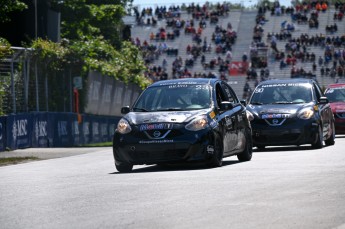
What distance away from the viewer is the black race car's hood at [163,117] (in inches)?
612

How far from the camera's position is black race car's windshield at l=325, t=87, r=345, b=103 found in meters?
29.3

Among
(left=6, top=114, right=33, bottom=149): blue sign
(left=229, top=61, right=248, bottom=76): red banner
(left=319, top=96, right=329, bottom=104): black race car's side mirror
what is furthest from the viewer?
(left=229, top=61, right=248, bottom=76): red banner

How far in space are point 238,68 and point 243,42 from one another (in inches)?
162

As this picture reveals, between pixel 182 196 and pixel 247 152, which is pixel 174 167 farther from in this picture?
pixel 182 196

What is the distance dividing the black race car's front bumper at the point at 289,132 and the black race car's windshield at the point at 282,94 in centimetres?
108

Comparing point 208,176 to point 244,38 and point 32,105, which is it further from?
point 244,38

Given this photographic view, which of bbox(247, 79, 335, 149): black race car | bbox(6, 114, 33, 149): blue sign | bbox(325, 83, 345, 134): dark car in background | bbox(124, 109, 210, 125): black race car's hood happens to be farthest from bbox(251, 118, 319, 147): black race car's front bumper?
bbox(6, 114, 33, 149): blue sign

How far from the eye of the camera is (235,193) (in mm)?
11078

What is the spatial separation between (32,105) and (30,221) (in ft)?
74.0

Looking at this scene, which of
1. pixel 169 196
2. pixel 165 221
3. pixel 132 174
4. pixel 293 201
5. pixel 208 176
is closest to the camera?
pixel 165 221

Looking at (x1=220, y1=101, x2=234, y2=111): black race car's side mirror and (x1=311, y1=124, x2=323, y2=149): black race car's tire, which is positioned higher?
(x1=220, y1=101, x2=234, y2=111): black race car's side mirror

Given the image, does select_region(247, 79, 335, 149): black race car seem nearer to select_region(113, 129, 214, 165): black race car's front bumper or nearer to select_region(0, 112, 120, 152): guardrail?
select_region(113, 129, 214, 165): black race car's front bumper

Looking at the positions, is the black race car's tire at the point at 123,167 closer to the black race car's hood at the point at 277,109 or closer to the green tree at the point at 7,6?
the black race car's hood at the point at 277,109

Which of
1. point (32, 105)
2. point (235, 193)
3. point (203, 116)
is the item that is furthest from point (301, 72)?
point (235, 193)
